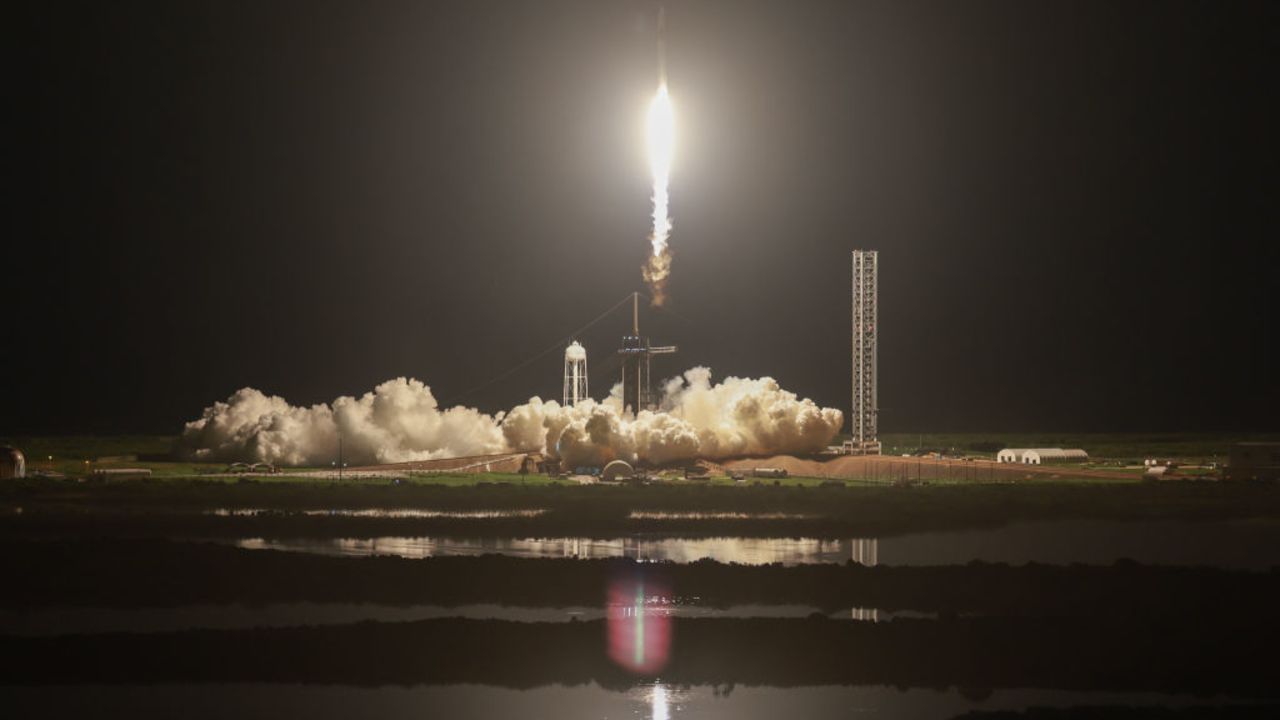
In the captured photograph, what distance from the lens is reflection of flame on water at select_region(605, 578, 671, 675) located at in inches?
1468

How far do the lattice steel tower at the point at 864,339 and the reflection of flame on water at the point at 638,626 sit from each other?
54.2m

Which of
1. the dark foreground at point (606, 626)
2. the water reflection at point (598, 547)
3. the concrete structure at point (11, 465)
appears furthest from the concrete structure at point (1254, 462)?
the concrete structure at point (11, 465)

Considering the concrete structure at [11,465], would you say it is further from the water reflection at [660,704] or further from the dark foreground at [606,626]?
the water reflection at [660,704]

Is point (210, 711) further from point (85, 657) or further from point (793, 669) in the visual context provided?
point (793, 669)

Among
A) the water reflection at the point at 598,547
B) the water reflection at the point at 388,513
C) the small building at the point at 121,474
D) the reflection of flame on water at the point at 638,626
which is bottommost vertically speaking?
the reflection of flame on water at the point at 638,626

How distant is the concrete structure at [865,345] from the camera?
326ft

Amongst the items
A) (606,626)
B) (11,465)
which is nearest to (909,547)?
(606,626)

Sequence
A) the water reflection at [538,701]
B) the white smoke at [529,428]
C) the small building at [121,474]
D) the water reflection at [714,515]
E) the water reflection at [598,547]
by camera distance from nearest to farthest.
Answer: the water reflection at [538,701], the water reflection at [598,547], the water reflection at [714,515], the small building at [121,474], the white smoke at [529,428]

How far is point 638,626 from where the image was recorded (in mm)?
41031

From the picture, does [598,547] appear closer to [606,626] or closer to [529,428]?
[606,626]

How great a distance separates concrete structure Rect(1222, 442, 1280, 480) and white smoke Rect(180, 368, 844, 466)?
25.4 meters

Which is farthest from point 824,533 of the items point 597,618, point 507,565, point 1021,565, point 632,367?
point 632,367

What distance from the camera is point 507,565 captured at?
5016cm

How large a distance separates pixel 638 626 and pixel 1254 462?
58.9 metres
